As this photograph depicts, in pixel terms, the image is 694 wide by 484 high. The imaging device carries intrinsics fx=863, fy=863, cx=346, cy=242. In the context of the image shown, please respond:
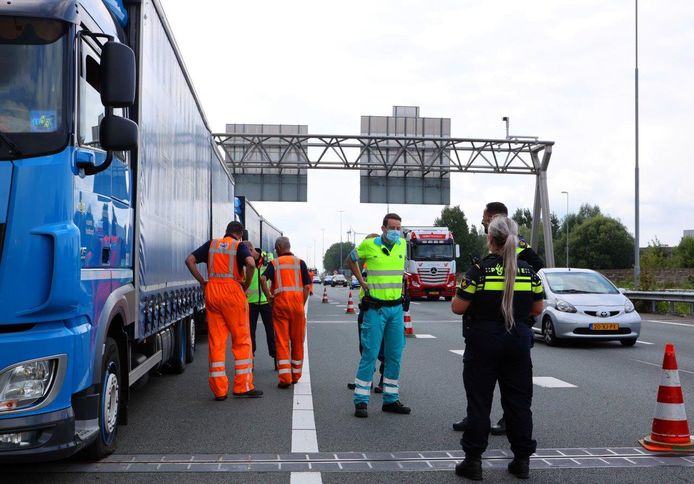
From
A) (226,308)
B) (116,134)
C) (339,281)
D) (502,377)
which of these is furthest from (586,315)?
(339,281)

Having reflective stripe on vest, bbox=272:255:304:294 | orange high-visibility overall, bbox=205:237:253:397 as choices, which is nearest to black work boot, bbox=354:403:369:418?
orange high-visibility overall, bbox=205:237:253:397

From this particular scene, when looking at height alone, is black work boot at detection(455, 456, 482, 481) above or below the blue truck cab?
below

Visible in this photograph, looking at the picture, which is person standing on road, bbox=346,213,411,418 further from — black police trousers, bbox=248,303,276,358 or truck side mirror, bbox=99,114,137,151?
black police trousers, bbox=248,303,276,358

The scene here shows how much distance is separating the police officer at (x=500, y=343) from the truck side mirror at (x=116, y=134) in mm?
2425

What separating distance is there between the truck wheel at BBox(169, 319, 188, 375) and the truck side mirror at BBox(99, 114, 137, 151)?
5.44m

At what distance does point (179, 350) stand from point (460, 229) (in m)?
109

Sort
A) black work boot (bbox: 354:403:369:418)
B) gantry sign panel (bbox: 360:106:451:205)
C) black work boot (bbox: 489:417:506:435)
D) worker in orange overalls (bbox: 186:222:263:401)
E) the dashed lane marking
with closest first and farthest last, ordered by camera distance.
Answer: the dashed lane marking < black work boot (bbox: 489:417:506:435) < black work boot (bbox: 354:403:369:418) < worker in orange overalls (bbox: 186:222:263:401) < gantry sign panel (bbox: 360:106:451:205)

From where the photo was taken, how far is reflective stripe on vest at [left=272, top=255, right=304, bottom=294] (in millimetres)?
10227

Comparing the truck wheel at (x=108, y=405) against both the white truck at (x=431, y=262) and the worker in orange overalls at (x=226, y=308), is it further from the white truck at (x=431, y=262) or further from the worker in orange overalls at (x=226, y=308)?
the white truck at (x=431, y=262)

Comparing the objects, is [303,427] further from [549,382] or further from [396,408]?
[549,382]

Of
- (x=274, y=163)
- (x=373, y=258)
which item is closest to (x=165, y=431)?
(x=373, y=258)

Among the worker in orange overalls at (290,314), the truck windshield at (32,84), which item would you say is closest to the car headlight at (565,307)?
the worker in orange overalls at (290,314)

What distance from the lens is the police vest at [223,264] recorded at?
30.0ft

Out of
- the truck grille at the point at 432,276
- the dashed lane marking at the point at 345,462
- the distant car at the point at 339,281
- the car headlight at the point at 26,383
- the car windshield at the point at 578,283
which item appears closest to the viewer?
the car headlight at the point at 26,383
